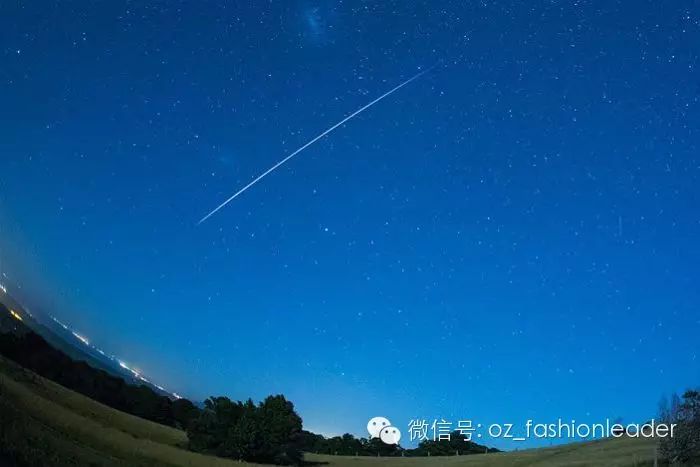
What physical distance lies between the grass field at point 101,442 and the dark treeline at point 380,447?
30337mm

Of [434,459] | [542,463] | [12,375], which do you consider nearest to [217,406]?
[12,375]

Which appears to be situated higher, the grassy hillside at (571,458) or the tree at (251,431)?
the grassy hillside at (571,458)

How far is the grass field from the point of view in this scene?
2158 centimetres

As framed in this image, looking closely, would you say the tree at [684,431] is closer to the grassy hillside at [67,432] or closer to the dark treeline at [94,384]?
the grassy hillside at [67,432]

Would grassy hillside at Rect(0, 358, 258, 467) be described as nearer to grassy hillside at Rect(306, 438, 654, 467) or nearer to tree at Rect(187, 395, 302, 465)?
tree at Rect(187, 395, 302, 465)

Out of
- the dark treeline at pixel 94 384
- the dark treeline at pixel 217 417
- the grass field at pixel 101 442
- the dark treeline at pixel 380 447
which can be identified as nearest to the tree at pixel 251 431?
the dark treeline at pixel 217 417

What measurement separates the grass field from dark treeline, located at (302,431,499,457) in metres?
30.3

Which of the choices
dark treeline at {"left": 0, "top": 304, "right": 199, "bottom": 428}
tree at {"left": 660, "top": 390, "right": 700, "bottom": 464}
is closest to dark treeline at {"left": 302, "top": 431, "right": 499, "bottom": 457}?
dark treeline at {"left": 0, "top": 304, "right": 199, "bottom": 428}

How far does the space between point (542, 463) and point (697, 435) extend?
19.5 meters

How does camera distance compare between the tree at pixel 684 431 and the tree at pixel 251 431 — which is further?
the tree at pixel 251 431

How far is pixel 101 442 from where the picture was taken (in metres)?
41.1

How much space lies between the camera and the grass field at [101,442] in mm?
21578

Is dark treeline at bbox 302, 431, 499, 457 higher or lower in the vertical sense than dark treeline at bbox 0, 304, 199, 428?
higher

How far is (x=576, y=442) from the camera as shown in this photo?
82.8 meters
